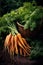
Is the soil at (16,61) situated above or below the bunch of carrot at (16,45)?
below

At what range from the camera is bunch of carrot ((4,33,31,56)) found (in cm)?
205

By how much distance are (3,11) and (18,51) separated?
2.58ft

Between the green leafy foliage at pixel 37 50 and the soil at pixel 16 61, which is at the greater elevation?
the green leafy foliage at pixel 37 50

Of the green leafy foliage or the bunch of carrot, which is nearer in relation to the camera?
the green leafy foliage

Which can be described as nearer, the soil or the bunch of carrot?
the soil

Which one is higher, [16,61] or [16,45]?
[16,45]

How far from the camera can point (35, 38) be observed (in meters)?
2.04

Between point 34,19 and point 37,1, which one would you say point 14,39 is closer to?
point 34,19

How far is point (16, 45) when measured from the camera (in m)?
2.06

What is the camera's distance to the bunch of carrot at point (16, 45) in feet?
6.74

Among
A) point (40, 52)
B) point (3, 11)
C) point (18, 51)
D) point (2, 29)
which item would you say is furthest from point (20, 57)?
point (3, 11)

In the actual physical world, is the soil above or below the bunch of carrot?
below

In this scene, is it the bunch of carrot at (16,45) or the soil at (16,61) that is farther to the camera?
the bunch of carrot at (16,45)

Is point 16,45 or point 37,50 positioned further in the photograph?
point 16,45
